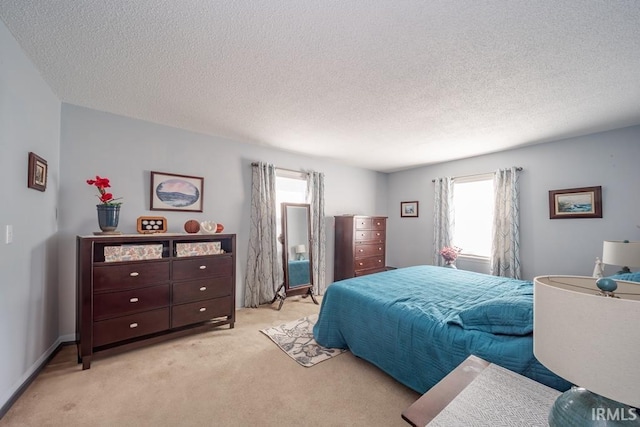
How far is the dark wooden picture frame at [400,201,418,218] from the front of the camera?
5.21m

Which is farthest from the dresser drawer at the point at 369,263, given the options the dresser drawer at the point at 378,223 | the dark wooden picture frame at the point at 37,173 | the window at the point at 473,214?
the dark wooden picture frame at the point at 37,173

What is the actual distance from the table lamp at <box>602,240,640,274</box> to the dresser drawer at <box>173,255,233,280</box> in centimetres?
396

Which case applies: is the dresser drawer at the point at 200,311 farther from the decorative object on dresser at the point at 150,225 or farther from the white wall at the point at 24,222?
the white wall at the point at 24,222

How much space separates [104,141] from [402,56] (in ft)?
10.3

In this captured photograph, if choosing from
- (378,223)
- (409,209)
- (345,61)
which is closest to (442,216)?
(409,209)

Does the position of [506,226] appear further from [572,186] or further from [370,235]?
[370,235]

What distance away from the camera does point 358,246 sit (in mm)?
4629

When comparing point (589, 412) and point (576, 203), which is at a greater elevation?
point (576, 203)

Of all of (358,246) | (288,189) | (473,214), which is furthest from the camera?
(358,246)

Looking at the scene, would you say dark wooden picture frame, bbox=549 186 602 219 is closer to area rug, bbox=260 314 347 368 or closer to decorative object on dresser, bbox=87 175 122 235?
area rug, bbox=260 314 347 368

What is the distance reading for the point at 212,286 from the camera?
2.91m

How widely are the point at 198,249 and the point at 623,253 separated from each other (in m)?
4.24

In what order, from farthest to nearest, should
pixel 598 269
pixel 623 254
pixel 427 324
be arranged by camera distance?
1. pixel 598 269
2. pixel 623 254
3. pixel 427 324

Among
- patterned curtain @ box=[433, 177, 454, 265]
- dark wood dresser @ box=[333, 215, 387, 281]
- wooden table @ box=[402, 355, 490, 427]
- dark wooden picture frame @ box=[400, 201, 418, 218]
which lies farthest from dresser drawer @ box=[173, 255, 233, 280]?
dark wooden picture frame @ box=[400, 201, 418, 218]
